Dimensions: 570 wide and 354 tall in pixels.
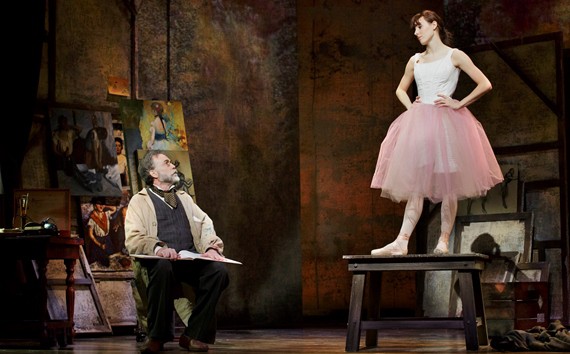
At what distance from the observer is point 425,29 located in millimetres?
6012

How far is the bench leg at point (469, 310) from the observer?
5.49 metres

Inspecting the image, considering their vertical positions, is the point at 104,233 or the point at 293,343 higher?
the point at 104,233

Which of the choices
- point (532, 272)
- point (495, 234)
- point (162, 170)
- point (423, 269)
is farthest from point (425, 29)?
point (495, 234)

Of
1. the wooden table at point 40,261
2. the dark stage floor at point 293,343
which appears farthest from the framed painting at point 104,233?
the wooden table at point 40,261

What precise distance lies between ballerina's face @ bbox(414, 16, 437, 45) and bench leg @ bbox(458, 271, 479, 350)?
1.52 metres

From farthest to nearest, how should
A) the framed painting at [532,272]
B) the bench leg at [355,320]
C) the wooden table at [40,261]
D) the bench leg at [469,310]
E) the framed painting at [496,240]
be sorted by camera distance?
1. the framed painting at [496,240]
2. the framed painting at [532,272]
3. the wooden table at [40,261]
4. the bench leg at [355,320]
5. the bench leg at [469,310]

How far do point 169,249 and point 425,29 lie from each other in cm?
212

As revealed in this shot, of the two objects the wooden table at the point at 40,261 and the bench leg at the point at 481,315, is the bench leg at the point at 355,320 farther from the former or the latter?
the wooden table at the point at 40,261

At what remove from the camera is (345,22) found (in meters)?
11.6

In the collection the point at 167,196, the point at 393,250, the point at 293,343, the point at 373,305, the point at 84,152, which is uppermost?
the point at 84,152

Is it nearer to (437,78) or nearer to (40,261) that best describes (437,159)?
(437,78)

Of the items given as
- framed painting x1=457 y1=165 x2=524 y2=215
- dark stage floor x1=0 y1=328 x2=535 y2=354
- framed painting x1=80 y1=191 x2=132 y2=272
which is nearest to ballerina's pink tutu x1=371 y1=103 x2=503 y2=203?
dark stage floor x1=0 y1=328 x2=535 y2=354

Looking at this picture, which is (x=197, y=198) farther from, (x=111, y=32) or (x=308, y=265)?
(x=308, y=265)

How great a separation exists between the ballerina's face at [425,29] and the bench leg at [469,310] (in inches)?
59.8
